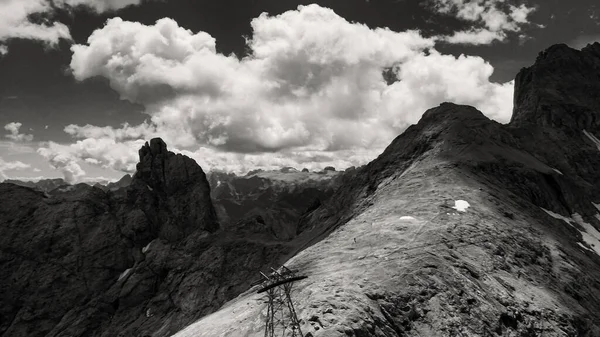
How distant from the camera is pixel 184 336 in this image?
30375 millimetres

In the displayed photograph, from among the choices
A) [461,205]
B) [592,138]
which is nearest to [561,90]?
[592,138]

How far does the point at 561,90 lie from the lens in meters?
164

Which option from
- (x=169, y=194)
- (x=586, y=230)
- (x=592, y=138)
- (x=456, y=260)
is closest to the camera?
(x=456, y=260)

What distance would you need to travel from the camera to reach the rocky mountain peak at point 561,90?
14488cm

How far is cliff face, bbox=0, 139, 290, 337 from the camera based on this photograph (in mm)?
108375

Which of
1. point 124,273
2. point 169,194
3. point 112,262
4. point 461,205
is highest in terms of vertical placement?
point 169,194

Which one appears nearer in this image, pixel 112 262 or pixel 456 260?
pixel 456 260

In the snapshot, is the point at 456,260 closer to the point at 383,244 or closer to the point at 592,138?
the point at 383,244

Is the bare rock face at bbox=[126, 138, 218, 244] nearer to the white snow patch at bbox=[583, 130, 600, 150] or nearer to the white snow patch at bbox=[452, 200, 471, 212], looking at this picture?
the white snow patch at bbox=[452, 200, 471, 212]

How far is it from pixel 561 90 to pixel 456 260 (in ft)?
569

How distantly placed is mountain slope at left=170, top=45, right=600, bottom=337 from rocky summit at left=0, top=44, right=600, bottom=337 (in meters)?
0.18

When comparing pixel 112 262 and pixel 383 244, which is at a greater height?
pixel 112 262

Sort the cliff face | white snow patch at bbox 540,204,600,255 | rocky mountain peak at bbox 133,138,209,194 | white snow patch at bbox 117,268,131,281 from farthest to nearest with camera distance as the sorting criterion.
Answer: rocky mountain peak at bbox 133,138,209,194 < white snow patch at bbox 117,268,131,281 < the cliff face < white snow patch at bbox 540,204,600,255

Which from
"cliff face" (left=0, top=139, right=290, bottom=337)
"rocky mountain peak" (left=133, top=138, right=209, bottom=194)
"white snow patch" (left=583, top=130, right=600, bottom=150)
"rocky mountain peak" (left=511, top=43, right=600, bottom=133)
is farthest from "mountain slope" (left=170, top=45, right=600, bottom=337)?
"rocky mountain peak" (left=133, top=138, right=209, bottom=194)
